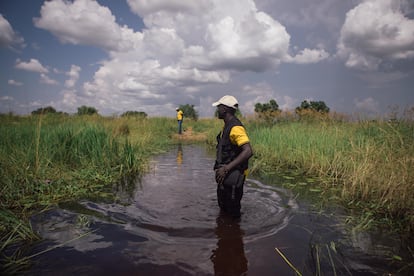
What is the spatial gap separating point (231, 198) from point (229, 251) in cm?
85

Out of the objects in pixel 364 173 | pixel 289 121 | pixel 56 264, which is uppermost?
pixel 289 121

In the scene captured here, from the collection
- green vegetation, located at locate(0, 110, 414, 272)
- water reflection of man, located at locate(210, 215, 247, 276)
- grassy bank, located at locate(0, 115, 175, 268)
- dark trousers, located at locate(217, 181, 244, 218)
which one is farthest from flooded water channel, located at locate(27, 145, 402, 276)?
green vegetation, located at locate(0, 110, 414, 272)

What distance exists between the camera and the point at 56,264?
2.54 meters

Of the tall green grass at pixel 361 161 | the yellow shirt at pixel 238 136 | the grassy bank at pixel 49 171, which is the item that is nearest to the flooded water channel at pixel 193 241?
the grassy bank at pixel 49 171

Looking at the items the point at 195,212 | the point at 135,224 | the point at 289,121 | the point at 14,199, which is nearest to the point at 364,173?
the point at 195,212

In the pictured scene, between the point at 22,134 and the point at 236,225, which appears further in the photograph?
the point at 22,134

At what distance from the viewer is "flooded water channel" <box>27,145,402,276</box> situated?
2.55 metres

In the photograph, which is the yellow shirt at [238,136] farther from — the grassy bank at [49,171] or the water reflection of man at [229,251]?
the grassy bank at [49,171]

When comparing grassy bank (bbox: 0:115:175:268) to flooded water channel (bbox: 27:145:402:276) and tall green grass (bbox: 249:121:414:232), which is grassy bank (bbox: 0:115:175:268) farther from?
tall green grass (bbox: 249:121:414:232)

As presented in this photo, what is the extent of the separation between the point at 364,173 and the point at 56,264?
450 cm

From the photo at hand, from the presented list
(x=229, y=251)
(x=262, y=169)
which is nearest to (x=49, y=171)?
(x=229, y=251)

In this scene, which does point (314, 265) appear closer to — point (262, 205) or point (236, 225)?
point (236, 225)

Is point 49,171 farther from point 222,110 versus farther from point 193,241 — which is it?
point 222,110

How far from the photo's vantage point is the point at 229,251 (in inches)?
114
